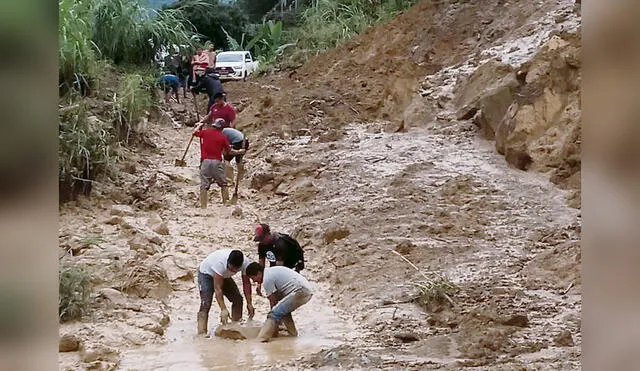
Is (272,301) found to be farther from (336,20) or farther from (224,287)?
(336,20)

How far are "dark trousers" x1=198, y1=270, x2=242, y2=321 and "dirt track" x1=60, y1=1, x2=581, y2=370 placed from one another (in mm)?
76

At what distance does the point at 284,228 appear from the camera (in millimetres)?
3355

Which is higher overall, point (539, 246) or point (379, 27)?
point (379, 27)

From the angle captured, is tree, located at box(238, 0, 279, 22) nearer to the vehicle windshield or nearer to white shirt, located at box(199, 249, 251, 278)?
the vehicle windshield

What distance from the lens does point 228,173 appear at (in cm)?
361

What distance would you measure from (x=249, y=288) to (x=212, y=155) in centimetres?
111

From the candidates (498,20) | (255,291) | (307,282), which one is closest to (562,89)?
(498,20)

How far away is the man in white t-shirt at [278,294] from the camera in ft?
7.79

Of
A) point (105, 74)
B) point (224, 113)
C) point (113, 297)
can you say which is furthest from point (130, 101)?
point (113, 297)

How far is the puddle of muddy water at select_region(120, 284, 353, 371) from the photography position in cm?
222

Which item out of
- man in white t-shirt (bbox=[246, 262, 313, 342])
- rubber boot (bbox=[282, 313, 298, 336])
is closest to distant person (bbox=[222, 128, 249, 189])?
man in white t-shirt (bbox=[246, 262, 313, 342])

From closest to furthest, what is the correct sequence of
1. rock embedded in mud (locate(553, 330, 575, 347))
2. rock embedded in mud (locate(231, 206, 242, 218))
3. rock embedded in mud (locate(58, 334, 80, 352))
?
1. rock embedded in mud (locate(58, 334, 80, 352))
2. rock embedded in mud (locate(553, 330, 575, 347))
3. rock embedded in mud (locate(231, 206, 242, 218))

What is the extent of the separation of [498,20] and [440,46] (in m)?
0.41
